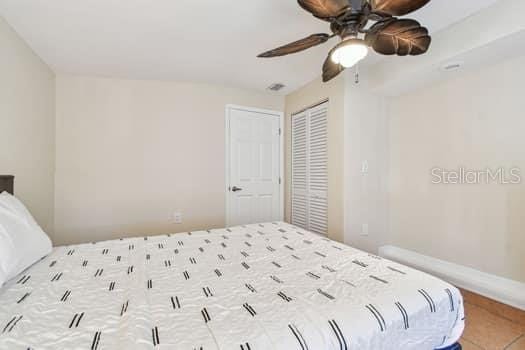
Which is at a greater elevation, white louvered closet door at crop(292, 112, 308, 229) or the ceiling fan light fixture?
the ceiling fan light fixture

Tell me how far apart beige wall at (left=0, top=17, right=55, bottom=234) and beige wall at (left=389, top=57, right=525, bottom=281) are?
3737mm

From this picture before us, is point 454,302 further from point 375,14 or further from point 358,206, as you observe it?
point 358,206

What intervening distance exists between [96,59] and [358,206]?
3.17 m

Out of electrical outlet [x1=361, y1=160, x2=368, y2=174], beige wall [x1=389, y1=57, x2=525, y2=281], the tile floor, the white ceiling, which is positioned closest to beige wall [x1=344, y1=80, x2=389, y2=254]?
electrical outlet [x1=361, y1=160, x2=368, y2=174]

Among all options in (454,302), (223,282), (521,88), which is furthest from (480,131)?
(223,282)

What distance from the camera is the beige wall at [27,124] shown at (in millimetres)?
1889

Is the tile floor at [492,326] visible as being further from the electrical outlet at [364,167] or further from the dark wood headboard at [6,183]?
the dark wood headboard at [6,183]

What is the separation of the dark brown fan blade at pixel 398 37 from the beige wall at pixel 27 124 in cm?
266

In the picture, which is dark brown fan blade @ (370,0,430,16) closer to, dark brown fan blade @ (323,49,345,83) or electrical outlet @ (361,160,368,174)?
dark brown fan blade @ (323,49,345,83)

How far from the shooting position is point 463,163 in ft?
7.72

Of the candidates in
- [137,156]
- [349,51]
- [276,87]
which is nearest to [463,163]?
[349,51]

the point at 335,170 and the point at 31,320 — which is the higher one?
the point at 335,170

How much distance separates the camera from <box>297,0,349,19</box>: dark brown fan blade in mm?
1233

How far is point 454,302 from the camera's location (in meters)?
1.10
